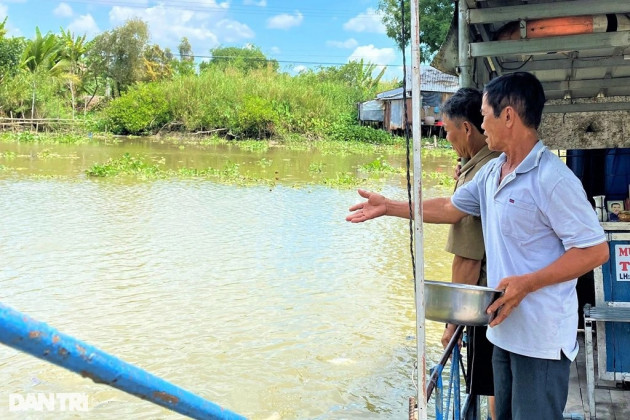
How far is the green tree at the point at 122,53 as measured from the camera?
138ft

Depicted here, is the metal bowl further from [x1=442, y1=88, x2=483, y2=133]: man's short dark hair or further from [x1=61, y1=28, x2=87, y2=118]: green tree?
[x1=61, y1=28, x2=87, y2=118]: green tree

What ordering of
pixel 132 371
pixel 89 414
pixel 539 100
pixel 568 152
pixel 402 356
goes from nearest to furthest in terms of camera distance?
pixel 132 371
pixel 539 100
pixel 568 152
pixel 89 414
pixel 402 356

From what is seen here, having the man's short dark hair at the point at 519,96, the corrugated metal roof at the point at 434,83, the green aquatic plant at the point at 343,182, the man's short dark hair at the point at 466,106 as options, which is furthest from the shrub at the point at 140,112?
the man's short dark hair at the point at 519,96

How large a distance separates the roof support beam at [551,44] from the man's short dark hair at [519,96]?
20.9 inches

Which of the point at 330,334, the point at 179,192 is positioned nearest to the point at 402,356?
the point at 330,334

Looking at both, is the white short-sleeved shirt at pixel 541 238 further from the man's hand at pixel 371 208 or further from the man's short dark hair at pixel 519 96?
the man's hand at pixel 371 208

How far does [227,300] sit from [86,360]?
19.2ft

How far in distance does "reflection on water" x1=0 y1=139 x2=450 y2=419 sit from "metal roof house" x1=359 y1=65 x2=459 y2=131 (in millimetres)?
20129

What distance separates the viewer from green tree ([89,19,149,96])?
42.2m

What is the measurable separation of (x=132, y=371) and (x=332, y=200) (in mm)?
12628

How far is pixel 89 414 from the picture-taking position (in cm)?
432

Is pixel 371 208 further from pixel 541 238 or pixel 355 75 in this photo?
pixel 355 75

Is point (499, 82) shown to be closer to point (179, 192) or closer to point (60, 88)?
point (179, 192)

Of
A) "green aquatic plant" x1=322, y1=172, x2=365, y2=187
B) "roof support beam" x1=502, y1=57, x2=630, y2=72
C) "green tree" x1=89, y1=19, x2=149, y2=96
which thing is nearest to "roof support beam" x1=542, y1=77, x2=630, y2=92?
"roof support beam" x1=502, y1=57, x2=630, y2=72
